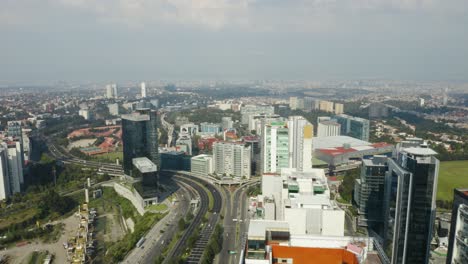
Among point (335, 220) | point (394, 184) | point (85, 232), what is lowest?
point (85, 232)

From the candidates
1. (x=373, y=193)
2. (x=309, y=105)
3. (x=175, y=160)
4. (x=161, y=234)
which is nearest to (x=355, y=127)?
(x=175, y=160)

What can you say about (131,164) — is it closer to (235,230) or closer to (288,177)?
(235,230)

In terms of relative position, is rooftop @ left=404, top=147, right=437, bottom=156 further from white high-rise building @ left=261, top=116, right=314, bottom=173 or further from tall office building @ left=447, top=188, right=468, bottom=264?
white high-rise building @ left=261, top=116, right=314, bottom=173

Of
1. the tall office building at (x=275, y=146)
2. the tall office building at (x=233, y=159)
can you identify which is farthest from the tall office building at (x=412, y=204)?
the tall office building at (x=233, y=159)

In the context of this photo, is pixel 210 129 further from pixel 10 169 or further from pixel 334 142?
pixel 10 169

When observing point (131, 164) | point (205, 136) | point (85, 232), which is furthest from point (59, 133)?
point (85, 232)

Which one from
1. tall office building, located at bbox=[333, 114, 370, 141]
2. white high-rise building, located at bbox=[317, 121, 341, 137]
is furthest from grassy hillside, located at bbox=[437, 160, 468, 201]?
white high-rise building, located at bbox=[317, 121, 341, 137]
